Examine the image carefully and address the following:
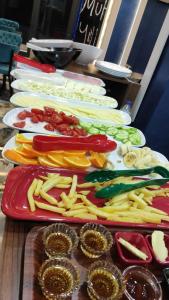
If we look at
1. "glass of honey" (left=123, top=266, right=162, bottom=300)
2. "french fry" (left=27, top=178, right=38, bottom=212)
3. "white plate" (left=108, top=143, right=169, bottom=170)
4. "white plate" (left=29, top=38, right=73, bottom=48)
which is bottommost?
"white plate" (left=108, top=143, right=169, bottom=170)

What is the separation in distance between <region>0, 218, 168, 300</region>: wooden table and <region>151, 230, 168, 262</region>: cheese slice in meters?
0.11

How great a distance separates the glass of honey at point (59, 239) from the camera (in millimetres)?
827

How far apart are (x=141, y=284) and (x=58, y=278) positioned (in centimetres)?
25

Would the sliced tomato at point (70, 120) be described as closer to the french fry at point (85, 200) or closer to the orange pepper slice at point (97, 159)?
the orange pepper slice at point (97, 159)

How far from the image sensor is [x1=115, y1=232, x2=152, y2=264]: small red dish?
0.88m

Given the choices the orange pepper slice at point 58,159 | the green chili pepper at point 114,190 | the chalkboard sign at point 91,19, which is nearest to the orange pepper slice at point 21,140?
the orange pepper slice at point 58,159

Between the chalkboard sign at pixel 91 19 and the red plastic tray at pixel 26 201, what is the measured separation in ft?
15.3

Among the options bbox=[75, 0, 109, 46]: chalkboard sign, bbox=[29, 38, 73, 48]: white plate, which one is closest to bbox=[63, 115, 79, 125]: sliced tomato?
bbox=[29, 38, 73, 48]: white plate

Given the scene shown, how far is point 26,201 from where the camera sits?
1016mm

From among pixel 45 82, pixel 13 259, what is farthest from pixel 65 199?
pixel 45 82

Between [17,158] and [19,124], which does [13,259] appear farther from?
[19,124]

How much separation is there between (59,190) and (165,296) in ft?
1.76

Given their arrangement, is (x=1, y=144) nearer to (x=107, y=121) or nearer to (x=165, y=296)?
(x=107, y=121)

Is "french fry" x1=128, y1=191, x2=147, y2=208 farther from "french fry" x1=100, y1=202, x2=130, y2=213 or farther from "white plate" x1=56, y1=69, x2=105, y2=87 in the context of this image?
"white plate" x1=56, y1=69, x2=105, y2=87
